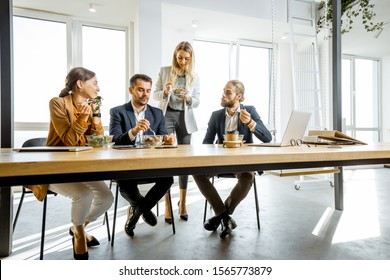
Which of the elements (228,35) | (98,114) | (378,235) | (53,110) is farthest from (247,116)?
(228,35)

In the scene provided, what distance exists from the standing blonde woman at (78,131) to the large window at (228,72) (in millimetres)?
3595

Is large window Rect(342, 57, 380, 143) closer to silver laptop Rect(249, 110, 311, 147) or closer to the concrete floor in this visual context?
the concrete floor

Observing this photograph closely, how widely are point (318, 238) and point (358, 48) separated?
17.3 ft

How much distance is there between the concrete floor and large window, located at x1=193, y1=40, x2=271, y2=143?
90.3 inches

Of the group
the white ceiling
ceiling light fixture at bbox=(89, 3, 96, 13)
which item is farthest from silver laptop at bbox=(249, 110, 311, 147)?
ceiling light fixture at bbox=(89, 3, 96, 13)

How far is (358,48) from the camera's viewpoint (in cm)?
606

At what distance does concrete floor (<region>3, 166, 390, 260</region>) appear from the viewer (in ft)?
6.19

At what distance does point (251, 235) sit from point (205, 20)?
3577 mm

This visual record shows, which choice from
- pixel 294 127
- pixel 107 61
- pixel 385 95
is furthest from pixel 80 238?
pixel 385 95

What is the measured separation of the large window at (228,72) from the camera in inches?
209

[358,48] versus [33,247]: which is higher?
[358,48]

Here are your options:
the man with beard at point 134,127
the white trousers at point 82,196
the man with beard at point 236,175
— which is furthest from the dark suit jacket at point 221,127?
the white trousers at point 82,196

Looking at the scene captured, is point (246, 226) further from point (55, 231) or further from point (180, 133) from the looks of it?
point (55, 231)

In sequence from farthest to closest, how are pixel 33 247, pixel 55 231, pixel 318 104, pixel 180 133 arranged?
pixel 318 104 → pixel 180 133 → pixel 55 231 → pixel 33 247
